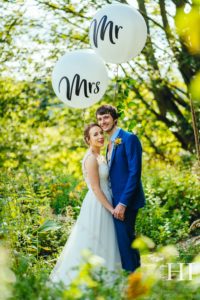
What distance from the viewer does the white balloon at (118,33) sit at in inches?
179

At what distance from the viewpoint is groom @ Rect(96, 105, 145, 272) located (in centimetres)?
395

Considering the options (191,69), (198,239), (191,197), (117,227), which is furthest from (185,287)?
(191,69)

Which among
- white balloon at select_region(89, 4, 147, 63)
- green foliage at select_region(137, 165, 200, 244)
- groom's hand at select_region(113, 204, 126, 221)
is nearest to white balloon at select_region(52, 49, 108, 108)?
white balloon at select_region(89, 4, 147, 63)

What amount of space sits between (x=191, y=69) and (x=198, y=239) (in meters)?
4.09

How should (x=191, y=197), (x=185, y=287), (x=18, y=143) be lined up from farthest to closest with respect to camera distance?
(x=18, y=143)
(x=191, y=197)
(x=185, y=287)

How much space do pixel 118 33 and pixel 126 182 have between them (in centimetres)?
125

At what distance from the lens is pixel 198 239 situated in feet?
18.6

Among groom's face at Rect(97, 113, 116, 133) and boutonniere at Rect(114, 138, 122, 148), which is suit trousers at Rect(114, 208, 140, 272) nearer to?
boutonniere at Rect(114, 138, 122, 148)

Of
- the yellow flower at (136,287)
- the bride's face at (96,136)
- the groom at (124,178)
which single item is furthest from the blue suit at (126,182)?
the yellow flower at (136,287)

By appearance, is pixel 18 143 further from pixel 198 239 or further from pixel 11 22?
pixel 198 239

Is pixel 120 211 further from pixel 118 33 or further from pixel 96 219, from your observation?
pixel 118 33

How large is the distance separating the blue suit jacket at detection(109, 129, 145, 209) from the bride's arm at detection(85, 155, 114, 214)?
0.22ft

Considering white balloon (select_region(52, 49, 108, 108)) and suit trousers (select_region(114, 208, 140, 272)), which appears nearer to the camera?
suit trousers (select_region(114, 208, 140, 272))

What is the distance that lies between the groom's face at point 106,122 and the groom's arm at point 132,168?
0.15 m
